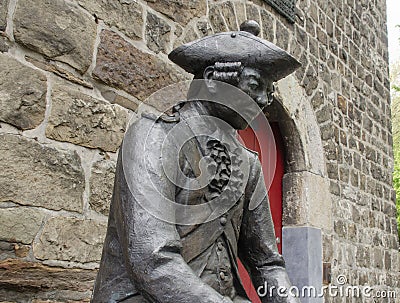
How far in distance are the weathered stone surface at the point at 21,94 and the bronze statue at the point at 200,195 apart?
2.84ft

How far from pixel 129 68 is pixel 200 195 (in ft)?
4.96

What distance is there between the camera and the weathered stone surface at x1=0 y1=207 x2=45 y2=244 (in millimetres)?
2180

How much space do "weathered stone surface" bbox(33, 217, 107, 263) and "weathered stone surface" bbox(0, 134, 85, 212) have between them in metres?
0.07

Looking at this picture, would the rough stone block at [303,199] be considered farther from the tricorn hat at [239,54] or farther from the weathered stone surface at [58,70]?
the tricorn hat at [239,54]

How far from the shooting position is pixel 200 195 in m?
1.57

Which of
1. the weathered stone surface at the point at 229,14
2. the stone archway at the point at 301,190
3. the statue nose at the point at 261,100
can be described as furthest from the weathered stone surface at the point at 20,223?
the stone archway at the point at 301,190

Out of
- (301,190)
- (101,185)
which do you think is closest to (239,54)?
(101,185)

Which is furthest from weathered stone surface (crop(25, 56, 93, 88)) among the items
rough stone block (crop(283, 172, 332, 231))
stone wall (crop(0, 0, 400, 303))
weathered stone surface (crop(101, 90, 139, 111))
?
rough stone block (crop(283, 172, 332, 231))

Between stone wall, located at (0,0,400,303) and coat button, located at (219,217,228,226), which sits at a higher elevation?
stone wall, located at (0,0,400,303)

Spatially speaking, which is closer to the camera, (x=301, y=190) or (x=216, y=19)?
(x=216, y=19)

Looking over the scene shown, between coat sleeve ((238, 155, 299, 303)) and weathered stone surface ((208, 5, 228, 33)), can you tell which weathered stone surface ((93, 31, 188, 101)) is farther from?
coat sleeve ((238, 155, 299, 303))

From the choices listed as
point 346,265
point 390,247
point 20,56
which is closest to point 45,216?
point 20,56

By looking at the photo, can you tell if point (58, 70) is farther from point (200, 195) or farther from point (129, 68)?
point (200, 195)

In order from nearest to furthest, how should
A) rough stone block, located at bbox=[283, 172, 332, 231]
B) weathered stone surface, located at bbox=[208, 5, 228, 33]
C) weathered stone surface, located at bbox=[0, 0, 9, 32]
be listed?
weathered stone surface, located at bbox=[0, 0, 9, 32], weathered stone surface, located at bbox=[208, 5, 228, 33], rough stone block, located at bbox=[283, 172, 332, 231]
